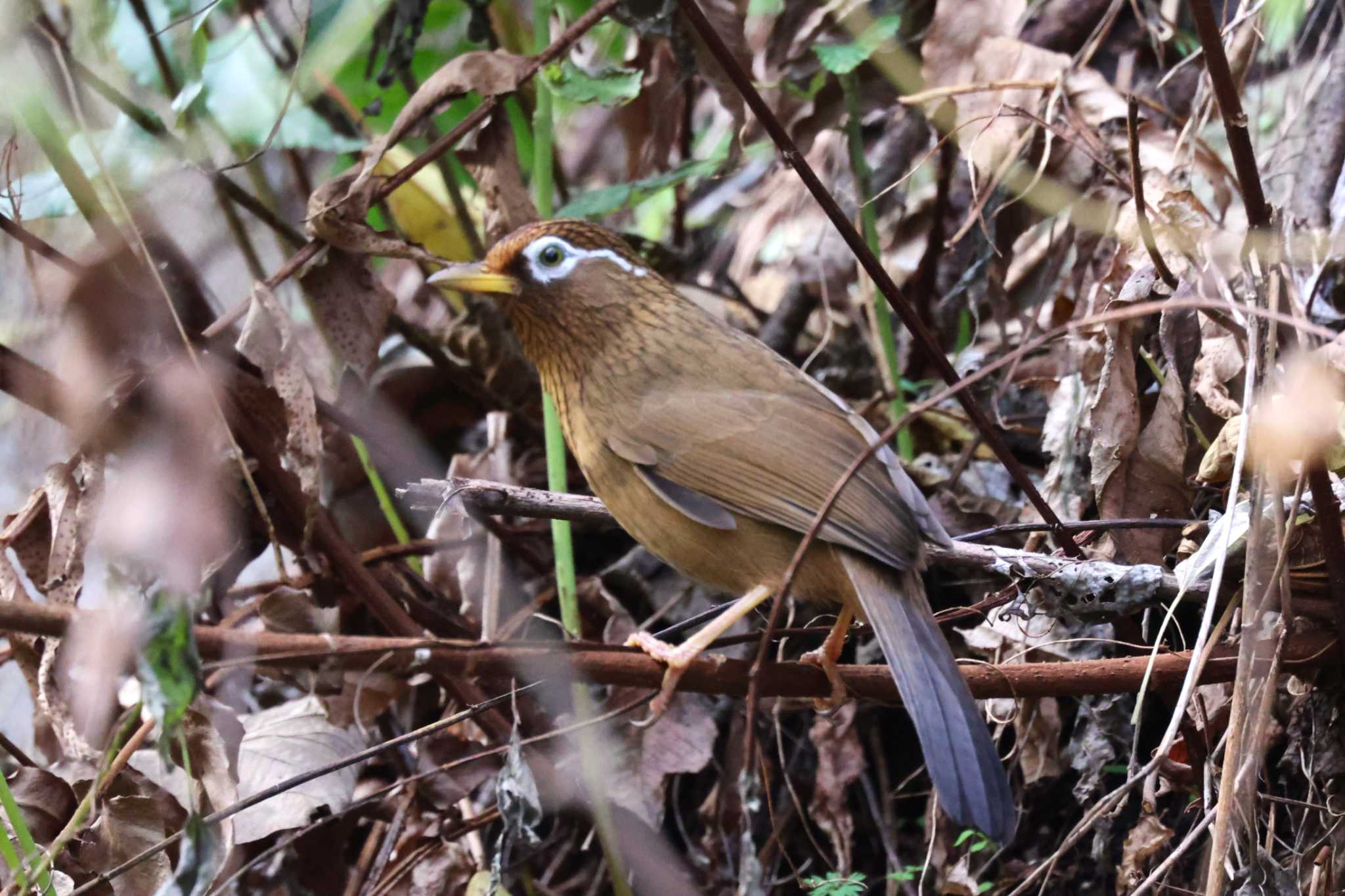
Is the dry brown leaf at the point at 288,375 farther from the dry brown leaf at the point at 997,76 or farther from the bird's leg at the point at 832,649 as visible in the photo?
the dry brown leaf at the point at 997,76

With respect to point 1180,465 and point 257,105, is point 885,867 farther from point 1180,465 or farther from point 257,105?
point 257,105

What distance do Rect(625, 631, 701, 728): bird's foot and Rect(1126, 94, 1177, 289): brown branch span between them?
126cm

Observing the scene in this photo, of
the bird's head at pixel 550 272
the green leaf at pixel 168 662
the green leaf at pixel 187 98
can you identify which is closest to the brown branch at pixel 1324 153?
the bird's head at pixel 550 272

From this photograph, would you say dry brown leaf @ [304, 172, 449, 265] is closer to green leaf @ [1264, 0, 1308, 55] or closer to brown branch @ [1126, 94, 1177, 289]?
brown branch @ [1126, 94, 1177, 289]

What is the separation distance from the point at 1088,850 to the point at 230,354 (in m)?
2.46

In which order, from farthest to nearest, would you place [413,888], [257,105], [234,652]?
[257,105] < [413,888] < [234,652]

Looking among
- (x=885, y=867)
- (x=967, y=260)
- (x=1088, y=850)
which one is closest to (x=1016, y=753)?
(x=1088, y=850)

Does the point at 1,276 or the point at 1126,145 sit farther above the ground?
the point at 1,276

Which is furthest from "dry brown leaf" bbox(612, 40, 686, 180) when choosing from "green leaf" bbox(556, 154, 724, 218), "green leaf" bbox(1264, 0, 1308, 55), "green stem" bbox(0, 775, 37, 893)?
"green stem" bbox(0, 775, 37, 893)

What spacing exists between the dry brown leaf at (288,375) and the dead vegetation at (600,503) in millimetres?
13

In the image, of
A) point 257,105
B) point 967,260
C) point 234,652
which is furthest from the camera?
point 967,260

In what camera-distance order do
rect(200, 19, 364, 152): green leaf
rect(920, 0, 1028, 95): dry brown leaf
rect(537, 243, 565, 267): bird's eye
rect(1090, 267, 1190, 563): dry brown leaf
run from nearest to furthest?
1. rect(1090, 267, 1190, 563): dry brown leaf
2. rect(537, 243, 565, 267): bird's eye
3. rect(920, 0, 1028, 95): dry brown leaf
4. rect(200, 19, 364, 152): green leaf

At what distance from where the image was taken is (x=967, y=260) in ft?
14.3

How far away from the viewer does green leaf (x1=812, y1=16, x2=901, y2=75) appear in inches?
137
